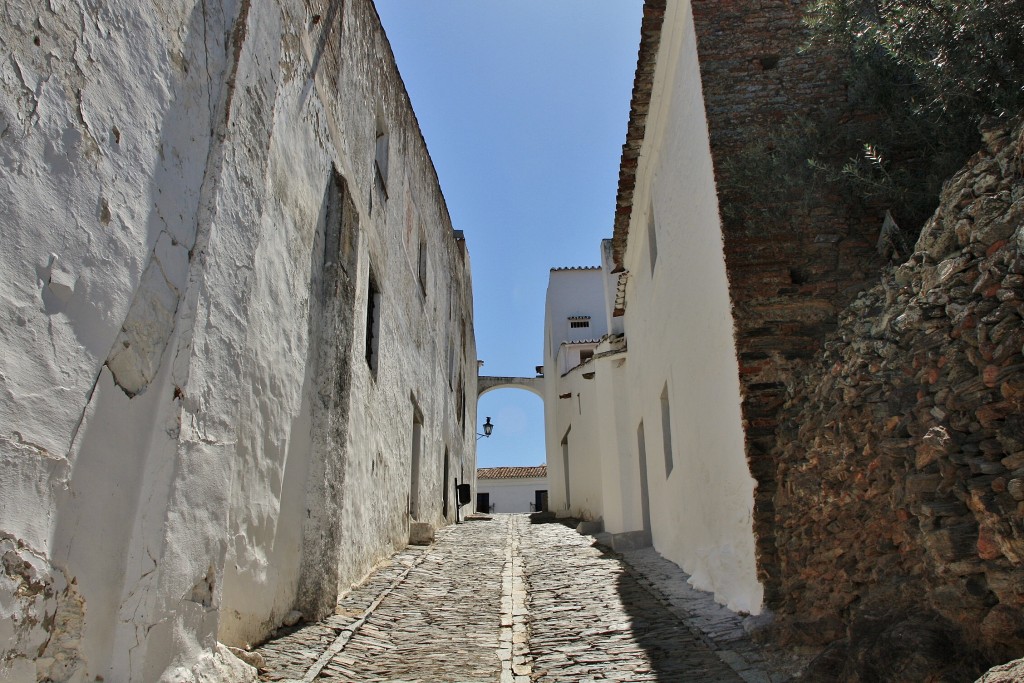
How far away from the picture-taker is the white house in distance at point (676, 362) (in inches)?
219

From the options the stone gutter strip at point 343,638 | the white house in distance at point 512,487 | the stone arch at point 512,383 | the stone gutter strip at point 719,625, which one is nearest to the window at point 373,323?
the stone gutter strip at point 343,638

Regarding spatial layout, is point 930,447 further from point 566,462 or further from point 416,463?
point 566,462

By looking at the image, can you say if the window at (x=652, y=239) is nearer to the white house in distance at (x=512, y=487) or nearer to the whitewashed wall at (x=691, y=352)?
the whitewashed wall at (x=691, y=352)

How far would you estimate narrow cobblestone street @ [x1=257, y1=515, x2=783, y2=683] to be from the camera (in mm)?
4176

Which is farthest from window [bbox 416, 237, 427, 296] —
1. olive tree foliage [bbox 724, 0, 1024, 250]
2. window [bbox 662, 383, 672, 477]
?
olive tree foliage [bbox 724, 0, 1024, 250]

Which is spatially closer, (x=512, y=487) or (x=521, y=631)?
(x=521, y=631)

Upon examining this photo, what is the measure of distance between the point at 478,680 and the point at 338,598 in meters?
2.15

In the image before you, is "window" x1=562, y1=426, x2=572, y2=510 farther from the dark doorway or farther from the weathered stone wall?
the weathered stone wall

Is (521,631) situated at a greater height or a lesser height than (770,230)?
lesser

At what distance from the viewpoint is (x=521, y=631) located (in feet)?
17.1

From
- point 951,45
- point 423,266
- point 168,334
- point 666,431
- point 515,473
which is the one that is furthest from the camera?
point 515,473

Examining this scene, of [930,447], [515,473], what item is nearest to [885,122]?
[930,447]

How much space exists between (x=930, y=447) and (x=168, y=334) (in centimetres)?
315

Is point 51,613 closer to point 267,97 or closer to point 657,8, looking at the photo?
point 267,97
